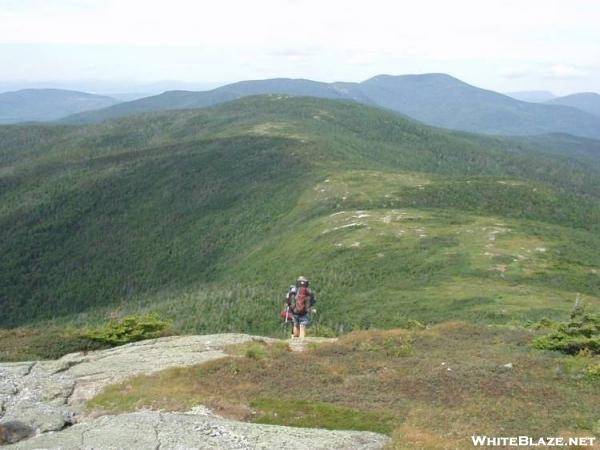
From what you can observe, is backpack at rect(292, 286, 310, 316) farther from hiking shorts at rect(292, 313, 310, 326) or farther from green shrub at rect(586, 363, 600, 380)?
green shrub at rect(586, 363, 600, 380)

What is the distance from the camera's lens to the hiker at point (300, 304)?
33.8 m

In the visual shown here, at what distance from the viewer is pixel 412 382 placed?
2241cm

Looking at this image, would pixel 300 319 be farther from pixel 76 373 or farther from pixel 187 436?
pixel 187 436

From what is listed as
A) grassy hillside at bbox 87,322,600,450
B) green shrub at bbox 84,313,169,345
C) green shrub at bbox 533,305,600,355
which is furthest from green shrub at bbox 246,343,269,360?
green shrub at bbox 533,305,600,355

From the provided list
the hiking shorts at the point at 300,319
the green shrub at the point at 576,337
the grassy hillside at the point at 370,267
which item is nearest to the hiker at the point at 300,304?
the hiking shorts at the point at 300,319

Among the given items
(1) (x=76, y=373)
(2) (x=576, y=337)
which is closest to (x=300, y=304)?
(1) (x=76, y=373)

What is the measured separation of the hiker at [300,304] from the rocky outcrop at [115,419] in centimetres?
598

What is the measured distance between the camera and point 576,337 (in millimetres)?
26062

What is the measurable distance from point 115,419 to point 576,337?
798 inches

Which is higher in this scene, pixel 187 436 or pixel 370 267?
pixel 187 436

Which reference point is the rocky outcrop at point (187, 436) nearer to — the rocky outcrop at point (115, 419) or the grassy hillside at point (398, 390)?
the rocky outcrop at point (115, 419)

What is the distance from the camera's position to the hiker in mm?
33750

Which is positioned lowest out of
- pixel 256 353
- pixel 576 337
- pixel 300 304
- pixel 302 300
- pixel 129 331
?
pixel 129 331

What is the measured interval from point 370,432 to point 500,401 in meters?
5.18
